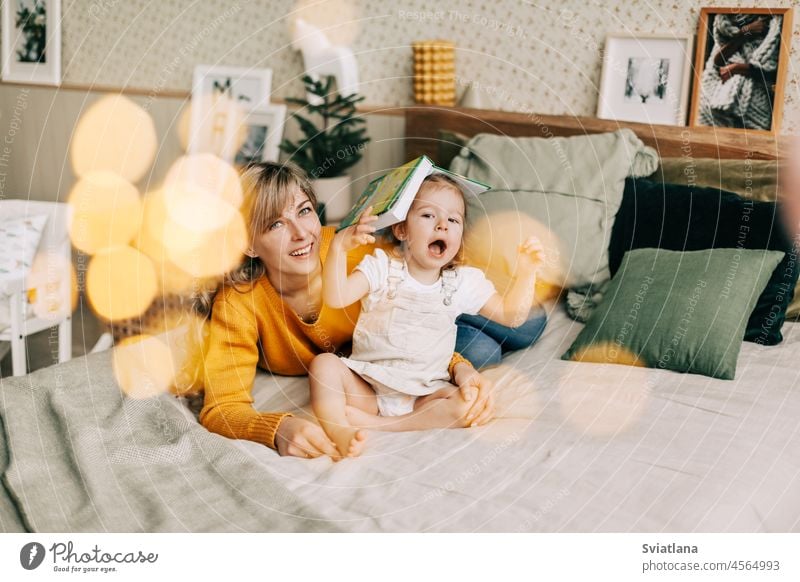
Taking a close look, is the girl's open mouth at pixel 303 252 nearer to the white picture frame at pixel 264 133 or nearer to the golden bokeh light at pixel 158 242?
the golden bokeh light at pixel 158 242

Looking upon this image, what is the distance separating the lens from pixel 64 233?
1.93m

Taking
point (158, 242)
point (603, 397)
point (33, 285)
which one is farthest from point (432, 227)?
point (158, 242)

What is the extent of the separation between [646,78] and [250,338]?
1.12 metres

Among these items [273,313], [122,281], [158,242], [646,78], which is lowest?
[122,281]

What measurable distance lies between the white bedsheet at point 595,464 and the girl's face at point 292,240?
0.22 meters

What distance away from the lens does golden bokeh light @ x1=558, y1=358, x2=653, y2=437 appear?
40.7 inches

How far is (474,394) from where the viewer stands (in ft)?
3.55

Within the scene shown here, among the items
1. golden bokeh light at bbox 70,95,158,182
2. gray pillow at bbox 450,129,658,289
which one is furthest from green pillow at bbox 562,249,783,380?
golden bokeh light at bbox 70,95,158,182

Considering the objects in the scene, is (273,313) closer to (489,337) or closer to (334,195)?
(489,337)

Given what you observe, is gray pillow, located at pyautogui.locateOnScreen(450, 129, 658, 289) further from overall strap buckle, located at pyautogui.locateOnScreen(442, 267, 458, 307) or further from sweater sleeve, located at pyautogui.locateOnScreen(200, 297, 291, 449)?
sweater sleeve, located at pyautogui.locateOnScreen(200, 297, 291, 449)

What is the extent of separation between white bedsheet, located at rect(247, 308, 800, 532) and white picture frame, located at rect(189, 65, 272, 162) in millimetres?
1386

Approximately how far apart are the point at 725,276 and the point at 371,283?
591 millimetres
